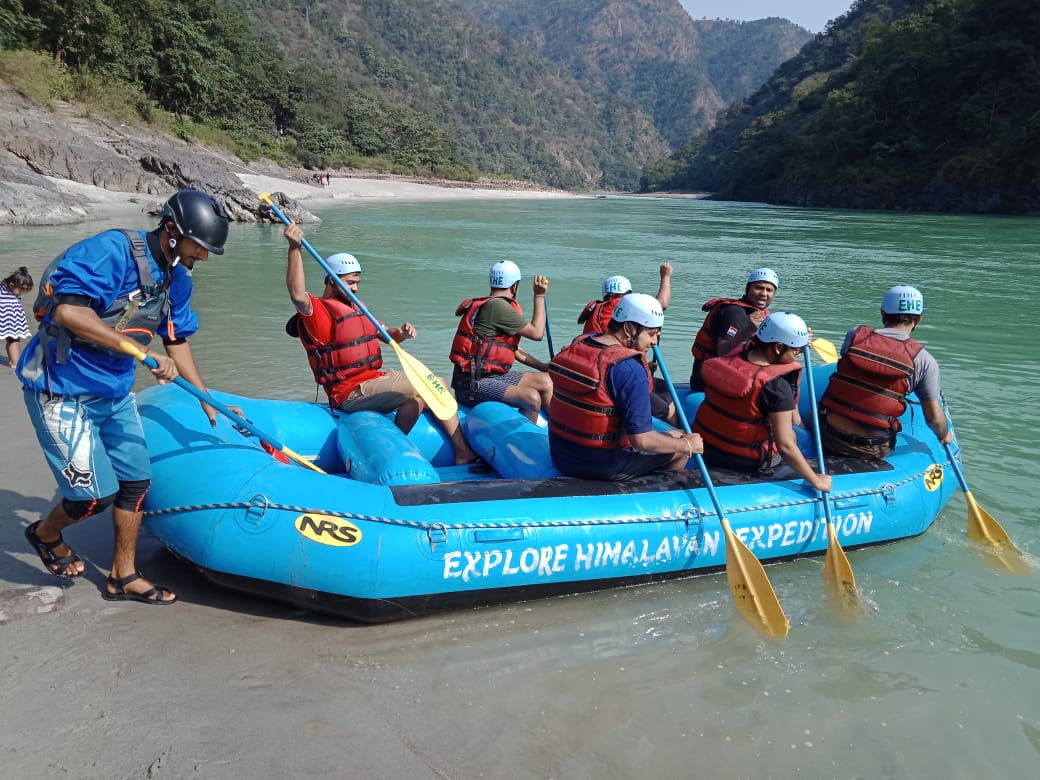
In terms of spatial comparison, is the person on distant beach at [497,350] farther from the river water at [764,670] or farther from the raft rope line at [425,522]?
the river water at [764,670]

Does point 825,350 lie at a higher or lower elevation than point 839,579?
higher

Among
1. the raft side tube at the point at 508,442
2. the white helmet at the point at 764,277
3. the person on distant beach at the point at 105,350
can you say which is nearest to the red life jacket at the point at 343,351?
the raft side tube at the point at 508,442

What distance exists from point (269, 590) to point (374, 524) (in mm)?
540

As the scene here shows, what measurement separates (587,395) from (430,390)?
4.03 ft

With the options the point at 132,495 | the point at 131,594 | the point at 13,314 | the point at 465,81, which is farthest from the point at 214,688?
the point at 465,81

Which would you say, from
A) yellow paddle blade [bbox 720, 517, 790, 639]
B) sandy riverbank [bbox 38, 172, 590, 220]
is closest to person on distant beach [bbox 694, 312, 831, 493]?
yellow paddle blade [bbox 720, 517, 790, 639]

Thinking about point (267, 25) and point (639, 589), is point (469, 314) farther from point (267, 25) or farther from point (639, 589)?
point (267, 25)

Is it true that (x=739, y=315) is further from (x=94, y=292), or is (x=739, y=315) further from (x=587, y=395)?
(x=94, y=292)

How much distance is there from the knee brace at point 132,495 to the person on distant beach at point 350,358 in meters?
1.57

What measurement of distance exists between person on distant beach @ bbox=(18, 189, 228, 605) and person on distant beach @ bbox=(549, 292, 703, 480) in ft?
5.57

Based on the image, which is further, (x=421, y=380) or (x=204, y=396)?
(x=421, y=380)

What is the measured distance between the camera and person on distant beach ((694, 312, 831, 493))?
147 inches

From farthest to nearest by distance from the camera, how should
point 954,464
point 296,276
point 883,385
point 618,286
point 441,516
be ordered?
point 618,286 < point 954,464 < point 883,385 < point 296,276 < point 441,516

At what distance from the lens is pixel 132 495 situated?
10.2 feet
